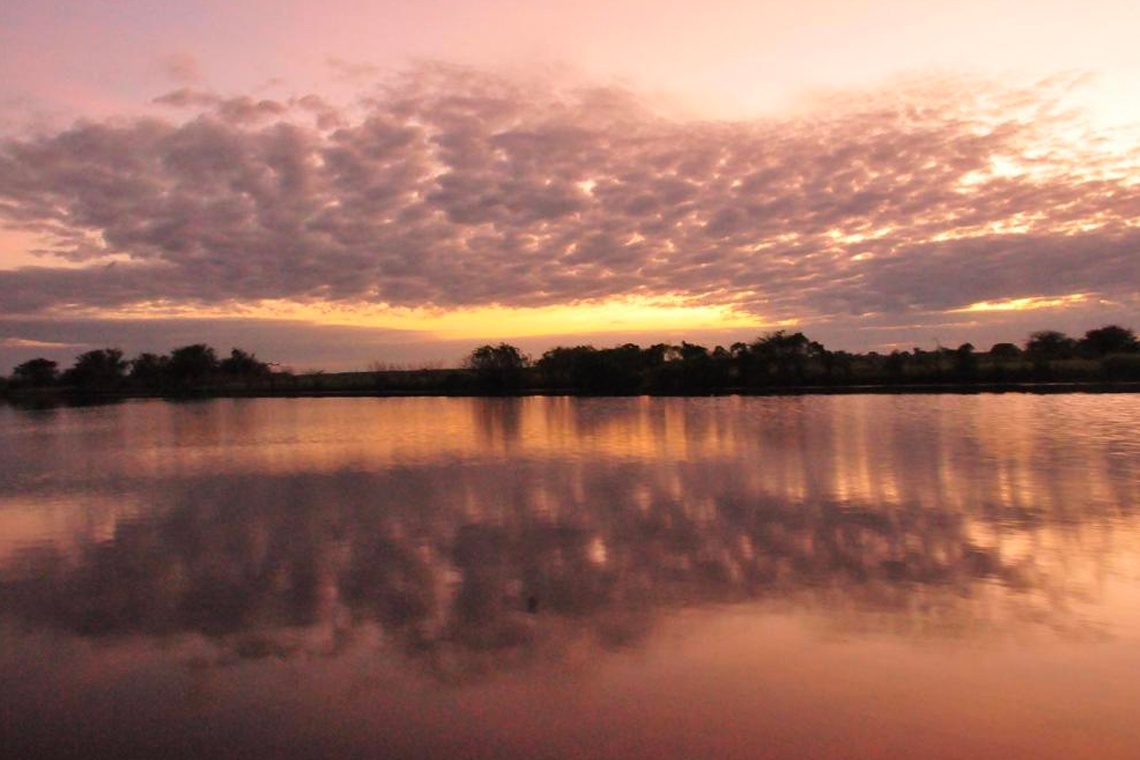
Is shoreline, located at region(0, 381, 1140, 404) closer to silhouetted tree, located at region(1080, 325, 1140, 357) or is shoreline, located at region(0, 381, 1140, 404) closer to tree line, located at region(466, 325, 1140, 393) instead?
tree line, located at region(466, 325, 1140, 393)

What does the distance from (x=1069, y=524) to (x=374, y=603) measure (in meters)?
8.68

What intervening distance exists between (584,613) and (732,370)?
58.5 metres

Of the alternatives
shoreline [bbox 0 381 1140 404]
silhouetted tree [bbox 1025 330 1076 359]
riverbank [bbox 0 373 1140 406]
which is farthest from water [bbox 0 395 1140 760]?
silhouetted tree [bbox 1025 330 1076 359]

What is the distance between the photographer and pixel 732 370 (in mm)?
64500

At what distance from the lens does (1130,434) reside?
21797 mm

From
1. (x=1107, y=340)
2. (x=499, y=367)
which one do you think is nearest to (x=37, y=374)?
(x=499, y=367)

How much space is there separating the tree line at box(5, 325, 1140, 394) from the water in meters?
46.6

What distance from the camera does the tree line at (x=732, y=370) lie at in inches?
2359

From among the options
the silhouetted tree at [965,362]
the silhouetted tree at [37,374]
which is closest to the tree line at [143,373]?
the silhouetted tree at [37,374]

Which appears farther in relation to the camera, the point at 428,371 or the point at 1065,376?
the point at 428,371

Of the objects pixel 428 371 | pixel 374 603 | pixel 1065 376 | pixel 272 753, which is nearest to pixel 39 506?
pixel 374 603

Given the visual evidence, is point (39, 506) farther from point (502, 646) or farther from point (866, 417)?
point (866, 417)

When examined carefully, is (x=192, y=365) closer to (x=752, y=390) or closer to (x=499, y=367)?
(x=499, y=367)

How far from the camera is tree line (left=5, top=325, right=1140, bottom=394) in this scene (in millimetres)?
59906
